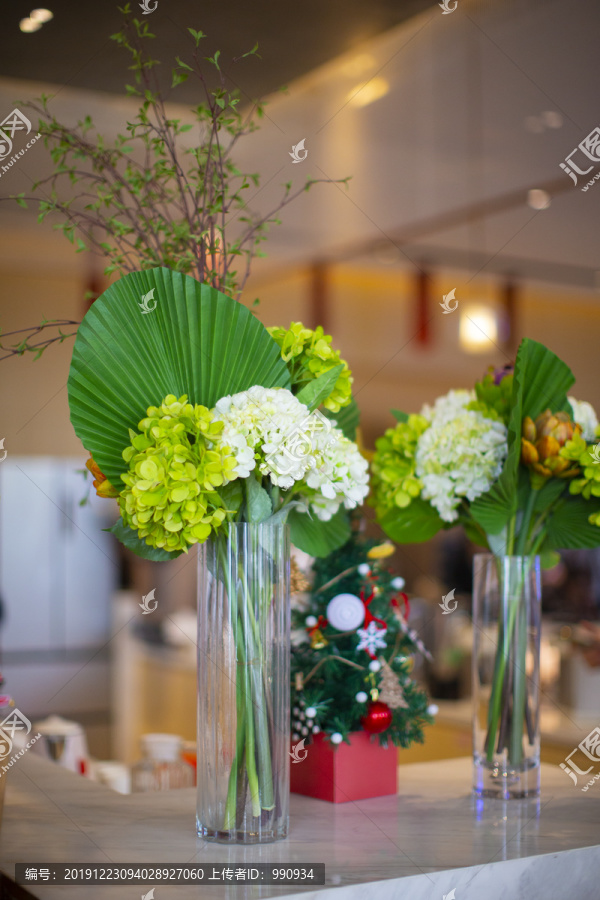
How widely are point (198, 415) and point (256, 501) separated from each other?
0.37ft

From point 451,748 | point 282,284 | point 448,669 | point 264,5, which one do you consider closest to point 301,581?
point 264,5

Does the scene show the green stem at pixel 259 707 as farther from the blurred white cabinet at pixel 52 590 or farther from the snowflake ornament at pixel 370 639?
the blurred white cabinet at pixel 52 590

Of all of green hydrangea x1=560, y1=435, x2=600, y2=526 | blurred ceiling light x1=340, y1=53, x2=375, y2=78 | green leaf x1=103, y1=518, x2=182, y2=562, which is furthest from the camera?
blurred ceiling light x1=340, y1=53, x2=375, y2=78

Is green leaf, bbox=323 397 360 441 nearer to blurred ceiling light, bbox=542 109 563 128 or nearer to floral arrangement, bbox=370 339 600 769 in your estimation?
floral arrangement, bbox=370 339 600 769

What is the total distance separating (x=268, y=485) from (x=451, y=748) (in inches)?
84.7

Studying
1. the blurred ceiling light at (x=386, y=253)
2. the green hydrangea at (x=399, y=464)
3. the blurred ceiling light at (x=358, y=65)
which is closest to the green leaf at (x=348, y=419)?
the green hydrangea at (x=399, y=464)

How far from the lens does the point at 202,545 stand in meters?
0.94

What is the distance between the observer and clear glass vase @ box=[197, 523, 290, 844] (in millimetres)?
908

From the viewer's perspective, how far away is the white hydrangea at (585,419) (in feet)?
3.76

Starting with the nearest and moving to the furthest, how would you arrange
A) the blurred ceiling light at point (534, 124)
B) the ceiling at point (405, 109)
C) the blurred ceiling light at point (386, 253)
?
the ceiling at point (405, 109)
the blurred ceiling light at point (534, 124)
the blurred ceiling light at point (386, 253)

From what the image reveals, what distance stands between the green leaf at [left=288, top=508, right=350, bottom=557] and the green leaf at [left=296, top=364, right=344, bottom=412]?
16cm

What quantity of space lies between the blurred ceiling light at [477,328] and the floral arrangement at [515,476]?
2.81 m

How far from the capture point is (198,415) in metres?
0.87

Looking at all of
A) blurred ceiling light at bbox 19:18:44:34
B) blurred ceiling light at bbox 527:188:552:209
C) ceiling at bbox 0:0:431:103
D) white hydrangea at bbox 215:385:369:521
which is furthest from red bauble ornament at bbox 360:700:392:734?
blurred ceiling light at bbox 527:188:552:209
